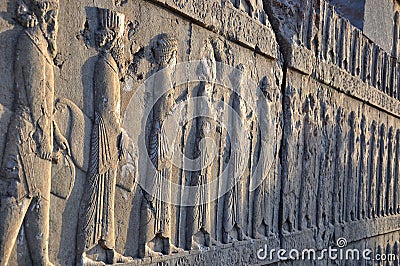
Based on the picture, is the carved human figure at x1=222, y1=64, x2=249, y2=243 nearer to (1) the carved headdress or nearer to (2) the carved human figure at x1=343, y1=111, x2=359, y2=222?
(1) the carved headdress

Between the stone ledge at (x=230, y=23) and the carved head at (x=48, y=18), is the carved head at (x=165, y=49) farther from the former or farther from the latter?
the carved head at (x=48, y=18)

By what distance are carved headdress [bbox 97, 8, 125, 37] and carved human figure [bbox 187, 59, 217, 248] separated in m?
0.94

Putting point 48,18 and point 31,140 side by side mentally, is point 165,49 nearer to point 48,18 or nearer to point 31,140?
point 48,18

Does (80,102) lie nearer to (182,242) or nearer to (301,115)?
(182,242)

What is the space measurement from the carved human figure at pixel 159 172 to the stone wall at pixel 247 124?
0.06 ft

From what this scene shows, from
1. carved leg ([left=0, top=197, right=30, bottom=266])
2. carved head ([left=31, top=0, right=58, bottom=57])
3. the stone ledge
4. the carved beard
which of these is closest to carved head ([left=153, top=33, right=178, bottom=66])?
the stone ledge

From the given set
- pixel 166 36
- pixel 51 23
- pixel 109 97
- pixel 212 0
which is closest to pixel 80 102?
pixel 109 97

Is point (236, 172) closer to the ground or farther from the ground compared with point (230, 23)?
closer to the ground

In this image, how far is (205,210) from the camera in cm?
414

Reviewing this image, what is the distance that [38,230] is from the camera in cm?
275

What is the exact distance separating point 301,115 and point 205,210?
6.40 feet

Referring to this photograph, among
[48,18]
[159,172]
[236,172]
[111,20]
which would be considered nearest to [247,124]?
[236,172]

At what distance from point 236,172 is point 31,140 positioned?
218cm

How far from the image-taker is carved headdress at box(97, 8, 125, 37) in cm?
314
